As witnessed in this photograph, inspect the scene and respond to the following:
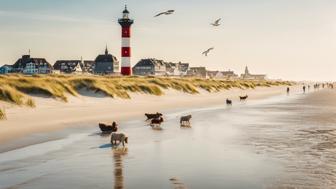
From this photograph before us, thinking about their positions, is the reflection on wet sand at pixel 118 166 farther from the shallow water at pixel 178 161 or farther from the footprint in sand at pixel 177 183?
the footprint in sand at pixel 177 183

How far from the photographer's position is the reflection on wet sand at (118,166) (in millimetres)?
11258

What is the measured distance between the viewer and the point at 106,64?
160 metres

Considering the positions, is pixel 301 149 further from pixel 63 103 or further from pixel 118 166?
pixel 63 103

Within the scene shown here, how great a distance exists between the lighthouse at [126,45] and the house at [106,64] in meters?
64.8

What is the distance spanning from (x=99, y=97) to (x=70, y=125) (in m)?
18.5

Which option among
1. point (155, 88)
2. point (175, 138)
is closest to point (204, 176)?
point (175, 138)

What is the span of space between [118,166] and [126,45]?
78.9 meters

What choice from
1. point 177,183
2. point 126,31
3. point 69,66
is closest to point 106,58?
point 69,66

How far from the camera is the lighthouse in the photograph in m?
90.9

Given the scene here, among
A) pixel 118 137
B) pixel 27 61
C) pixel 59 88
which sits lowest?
pixel 118 137

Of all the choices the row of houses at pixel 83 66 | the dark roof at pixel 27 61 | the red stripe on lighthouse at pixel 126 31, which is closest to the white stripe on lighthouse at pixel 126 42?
the red stripe on lighthouse at pixel 126 31

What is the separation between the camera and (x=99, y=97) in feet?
141

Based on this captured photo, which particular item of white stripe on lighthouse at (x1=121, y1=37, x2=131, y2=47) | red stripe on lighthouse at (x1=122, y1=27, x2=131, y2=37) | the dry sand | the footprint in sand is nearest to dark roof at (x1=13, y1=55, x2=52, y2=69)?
red stripe on lighthouse at (x1=122, y1=27, x2=131, y2=37)

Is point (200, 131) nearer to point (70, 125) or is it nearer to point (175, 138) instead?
point (175, 138)
